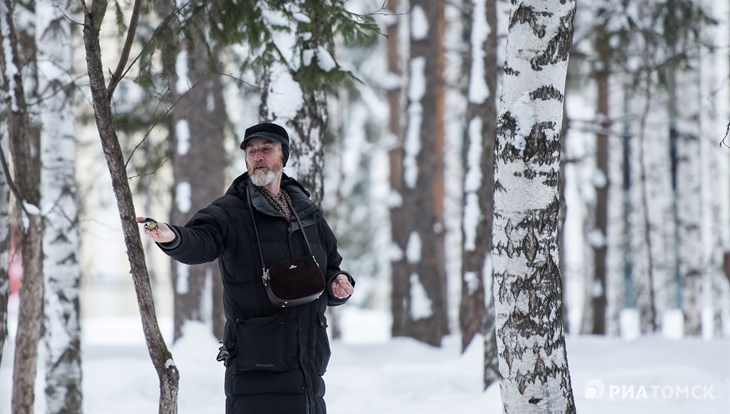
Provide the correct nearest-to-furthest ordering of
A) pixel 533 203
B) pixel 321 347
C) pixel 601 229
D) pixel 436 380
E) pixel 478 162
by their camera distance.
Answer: pixel 321 347
pixel 533 203
pixel 436 380
pixel 478 162
pixel 601 229

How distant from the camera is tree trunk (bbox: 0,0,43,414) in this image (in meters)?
6.48

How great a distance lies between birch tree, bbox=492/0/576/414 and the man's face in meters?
1.17

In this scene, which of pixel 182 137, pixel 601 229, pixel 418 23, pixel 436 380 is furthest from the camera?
pixel 601 229

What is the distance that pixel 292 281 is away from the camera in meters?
4.33

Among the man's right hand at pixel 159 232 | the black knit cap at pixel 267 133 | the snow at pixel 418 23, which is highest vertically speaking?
the snow at pixel 418 23

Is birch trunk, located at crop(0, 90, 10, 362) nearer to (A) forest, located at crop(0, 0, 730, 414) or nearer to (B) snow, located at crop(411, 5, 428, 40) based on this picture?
(A) forest, located at crop(0, 0, 730, 414)

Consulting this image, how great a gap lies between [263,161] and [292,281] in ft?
2.30

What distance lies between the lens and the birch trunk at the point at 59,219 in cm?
794

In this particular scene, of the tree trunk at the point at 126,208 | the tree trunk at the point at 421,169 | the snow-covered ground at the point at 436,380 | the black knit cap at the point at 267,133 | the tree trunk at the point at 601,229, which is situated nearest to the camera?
the tree trunk at the point at 126,208

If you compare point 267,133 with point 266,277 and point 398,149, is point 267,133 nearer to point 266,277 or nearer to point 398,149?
point 266,277

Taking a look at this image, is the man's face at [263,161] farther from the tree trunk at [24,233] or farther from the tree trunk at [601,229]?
the tree trunk at [601,229]

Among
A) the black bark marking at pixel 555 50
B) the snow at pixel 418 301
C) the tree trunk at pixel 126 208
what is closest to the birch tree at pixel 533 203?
the black bark marking at pixel 555 50

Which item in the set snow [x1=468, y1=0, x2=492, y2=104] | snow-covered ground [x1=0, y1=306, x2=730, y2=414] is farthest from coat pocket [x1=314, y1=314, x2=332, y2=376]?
snow [x1=468, y1=0, x2=492, y2=104]

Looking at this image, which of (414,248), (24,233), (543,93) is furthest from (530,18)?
(414,248)
